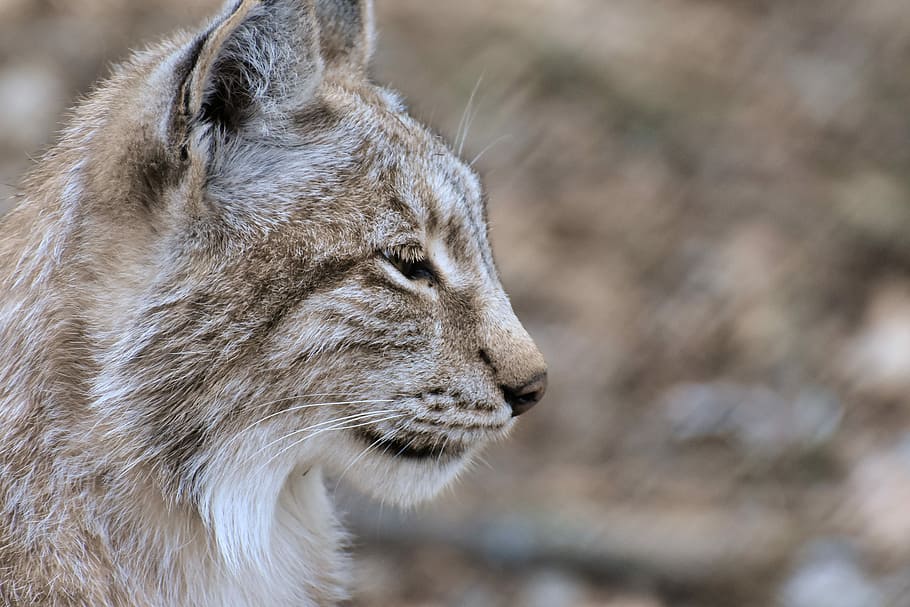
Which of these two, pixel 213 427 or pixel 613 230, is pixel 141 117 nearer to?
pixel 213 427

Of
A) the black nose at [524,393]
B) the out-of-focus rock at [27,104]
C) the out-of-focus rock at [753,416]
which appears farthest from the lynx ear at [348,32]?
the out-of-focus rock at [27,104]

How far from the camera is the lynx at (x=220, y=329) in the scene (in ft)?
8.72

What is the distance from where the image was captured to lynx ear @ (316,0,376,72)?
3391mm

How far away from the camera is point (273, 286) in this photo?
8.85 feet

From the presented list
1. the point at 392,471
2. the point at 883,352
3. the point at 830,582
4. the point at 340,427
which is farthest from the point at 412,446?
the point at 883,352

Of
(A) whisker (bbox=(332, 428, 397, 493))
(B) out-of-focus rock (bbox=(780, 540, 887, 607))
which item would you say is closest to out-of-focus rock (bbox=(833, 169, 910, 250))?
(B) out-of-focus rock (bbox=(780, 540, 887, 607))

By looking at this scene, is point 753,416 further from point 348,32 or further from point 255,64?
point 255,64

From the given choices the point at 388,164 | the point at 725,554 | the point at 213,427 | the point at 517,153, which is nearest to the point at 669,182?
the point at 517,153

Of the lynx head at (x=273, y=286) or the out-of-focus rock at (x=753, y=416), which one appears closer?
the lynx head at (x=273, y=286)

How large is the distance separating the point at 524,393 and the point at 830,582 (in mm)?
2465

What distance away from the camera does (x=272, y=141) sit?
9.36ft

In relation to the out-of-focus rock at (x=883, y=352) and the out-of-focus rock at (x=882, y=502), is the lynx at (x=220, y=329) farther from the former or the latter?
the out-of-focus rock at (x=883, y=352)

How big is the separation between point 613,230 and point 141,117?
413 centimetres

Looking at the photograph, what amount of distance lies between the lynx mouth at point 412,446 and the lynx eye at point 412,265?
384 mm
